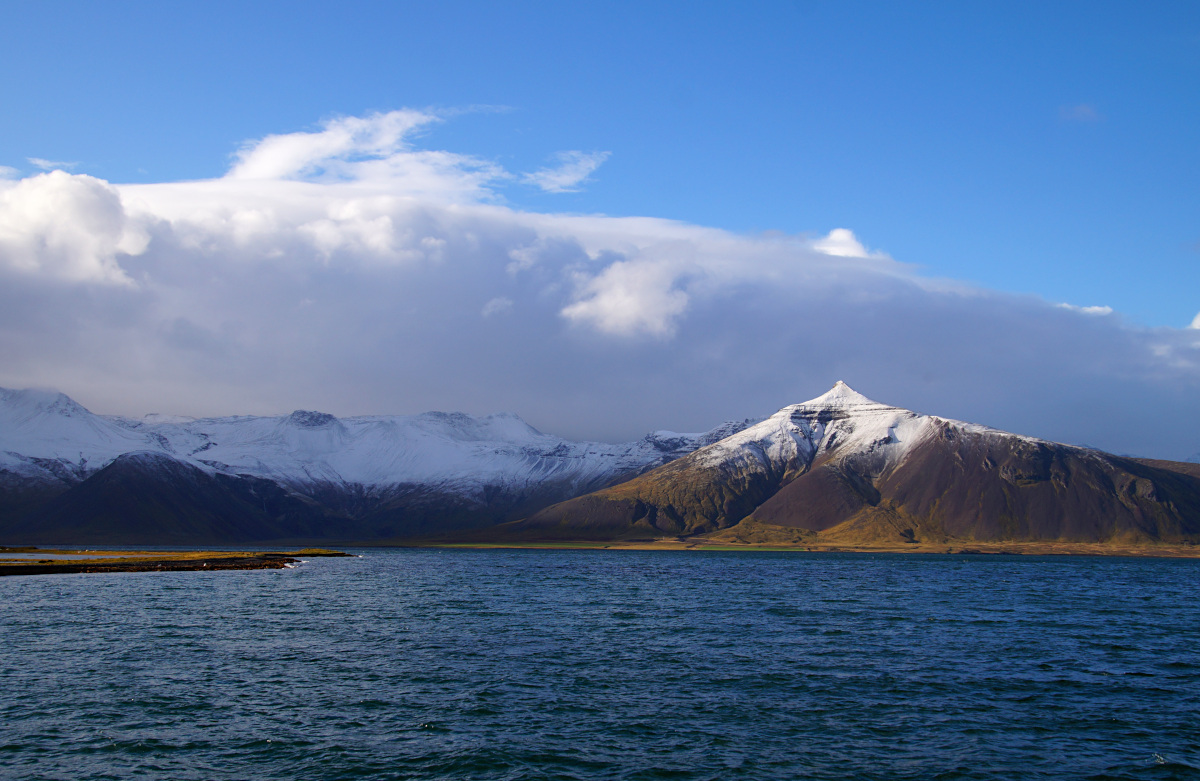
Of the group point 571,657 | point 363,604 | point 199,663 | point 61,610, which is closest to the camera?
point 199,663

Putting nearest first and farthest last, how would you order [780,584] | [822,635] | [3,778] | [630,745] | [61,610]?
1. [3,778]
2. [630,745]
3. [822,635]
4. [61,610]
5. [780,584]

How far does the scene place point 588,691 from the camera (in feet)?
169

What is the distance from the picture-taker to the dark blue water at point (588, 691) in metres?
37.8

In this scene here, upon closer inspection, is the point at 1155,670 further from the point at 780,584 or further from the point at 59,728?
the point at 780,584

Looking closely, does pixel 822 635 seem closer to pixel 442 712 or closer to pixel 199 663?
pixel 442 712

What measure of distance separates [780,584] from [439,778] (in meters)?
122

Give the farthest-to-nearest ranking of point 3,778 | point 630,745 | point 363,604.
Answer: point 363,604 < point 630,745 < point 3,778

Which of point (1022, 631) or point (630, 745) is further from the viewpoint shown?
point (1022, 631)

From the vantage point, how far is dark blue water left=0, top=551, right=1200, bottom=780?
124 feet

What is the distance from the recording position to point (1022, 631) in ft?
268

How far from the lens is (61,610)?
8975 cm

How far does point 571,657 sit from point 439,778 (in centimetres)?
2920

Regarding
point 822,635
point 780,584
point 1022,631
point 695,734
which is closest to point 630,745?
point 695,734

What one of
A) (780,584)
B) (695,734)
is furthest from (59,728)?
(780,584)
